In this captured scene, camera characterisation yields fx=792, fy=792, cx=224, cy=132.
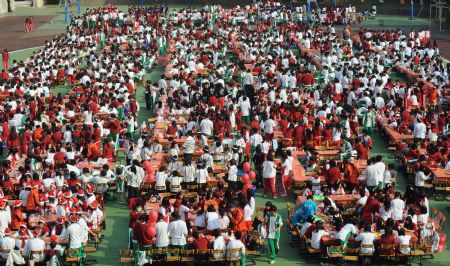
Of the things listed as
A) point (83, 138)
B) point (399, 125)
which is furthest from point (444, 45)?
point (83, 138)

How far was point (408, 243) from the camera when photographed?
60.3ft

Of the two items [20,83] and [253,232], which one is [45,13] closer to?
[20,83]

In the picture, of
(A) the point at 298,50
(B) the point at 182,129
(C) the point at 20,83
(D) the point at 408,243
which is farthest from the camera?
(A) the point at 298,50

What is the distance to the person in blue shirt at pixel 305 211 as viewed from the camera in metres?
19.7

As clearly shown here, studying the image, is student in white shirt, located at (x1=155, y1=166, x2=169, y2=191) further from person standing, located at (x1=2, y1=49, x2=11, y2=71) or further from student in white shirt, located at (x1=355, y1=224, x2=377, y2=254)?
person standing, located at (x1=2, y1=49, x2=11, y2=71)

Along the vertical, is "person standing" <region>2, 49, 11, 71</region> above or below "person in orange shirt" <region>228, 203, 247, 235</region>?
above

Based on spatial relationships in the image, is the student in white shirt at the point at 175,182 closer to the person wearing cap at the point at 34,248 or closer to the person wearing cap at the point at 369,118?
the person wearing cap at the point at 34,248

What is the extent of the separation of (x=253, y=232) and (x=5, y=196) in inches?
289

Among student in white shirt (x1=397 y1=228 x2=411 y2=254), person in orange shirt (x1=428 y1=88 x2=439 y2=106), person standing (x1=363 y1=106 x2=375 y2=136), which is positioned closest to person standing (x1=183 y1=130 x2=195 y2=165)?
person standing (x1=363 y1=106 x2=375 y2=136)

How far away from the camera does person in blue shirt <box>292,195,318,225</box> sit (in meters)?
19.7

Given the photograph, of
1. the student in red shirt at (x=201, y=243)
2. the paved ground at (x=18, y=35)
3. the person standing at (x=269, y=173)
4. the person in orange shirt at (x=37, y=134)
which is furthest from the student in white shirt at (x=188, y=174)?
the paved ground at (x=18, y=35)

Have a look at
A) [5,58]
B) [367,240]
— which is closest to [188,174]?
[367,240]

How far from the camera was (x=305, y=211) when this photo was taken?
65.0 ft

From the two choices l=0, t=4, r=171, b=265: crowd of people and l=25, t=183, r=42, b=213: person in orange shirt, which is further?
l=25, t=183, r=42, b=213: person in orange shirt
